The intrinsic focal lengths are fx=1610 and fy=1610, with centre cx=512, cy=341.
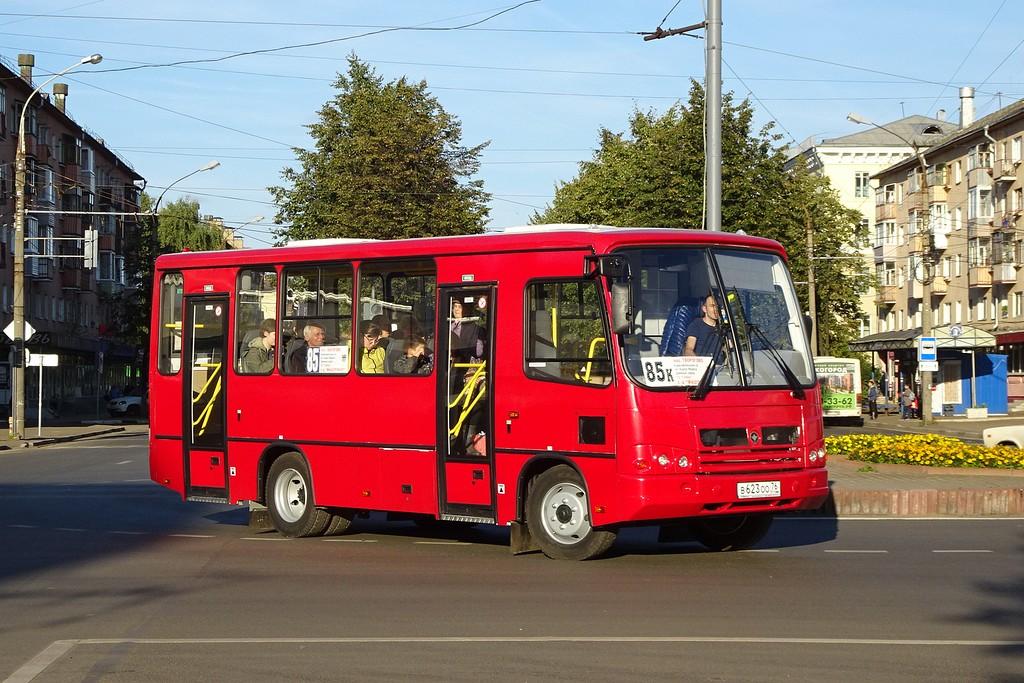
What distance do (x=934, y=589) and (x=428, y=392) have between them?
207 inches

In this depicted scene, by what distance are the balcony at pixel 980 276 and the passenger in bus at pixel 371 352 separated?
7254 centimetres

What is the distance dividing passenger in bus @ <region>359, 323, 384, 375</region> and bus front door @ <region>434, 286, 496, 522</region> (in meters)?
0.93

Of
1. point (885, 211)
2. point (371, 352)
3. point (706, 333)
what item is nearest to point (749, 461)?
point (706, 333)

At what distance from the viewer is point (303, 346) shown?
16734 mm

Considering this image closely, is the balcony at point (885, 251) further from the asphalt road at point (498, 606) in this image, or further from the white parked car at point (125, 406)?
the asphalt road at point (498, 606)

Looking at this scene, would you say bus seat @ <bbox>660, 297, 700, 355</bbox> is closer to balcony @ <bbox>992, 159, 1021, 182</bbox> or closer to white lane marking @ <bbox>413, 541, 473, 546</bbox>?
white lane marking @ <bbox>413, 541, 473, 546</bbox>

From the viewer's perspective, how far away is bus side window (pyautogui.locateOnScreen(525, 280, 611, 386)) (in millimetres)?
13672

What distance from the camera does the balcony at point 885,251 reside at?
106m

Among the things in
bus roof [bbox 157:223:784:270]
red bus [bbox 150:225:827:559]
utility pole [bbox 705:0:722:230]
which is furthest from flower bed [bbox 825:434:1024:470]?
bus roof [bbox 157:223:784:270]

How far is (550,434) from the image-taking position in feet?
45.8

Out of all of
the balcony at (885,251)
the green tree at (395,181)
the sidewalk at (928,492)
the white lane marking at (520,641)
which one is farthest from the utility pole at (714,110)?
the balcony at (885,251)

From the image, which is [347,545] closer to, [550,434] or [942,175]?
[550,434]

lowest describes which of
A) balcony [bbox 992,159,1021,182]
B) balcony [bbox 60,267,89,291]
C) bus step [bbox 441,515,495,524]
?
bus step [bbox 441,515,495,524]

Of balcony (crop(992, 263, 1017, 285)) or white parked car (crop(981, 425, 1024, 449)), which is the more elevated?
balcony (crop(992, 263, 1017, 285))
